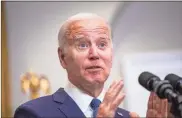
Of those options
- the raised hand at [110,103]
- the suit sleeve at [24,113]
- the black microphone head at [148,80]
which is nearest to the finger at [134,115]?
the raised hand at [110,103]

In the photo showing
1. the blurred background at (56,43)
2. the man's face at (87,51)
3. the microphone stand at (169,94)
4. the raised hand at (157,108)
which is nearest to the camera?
the microphone stand at (169,94)

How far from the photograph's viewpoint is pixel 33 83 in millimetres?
1274

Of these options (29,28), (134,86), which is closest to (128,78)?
(134,86)

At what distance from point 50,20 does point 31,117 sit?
0.39 m

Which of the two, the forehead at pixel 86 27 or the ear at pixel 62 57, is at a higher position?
the forehead at pixel 86 27

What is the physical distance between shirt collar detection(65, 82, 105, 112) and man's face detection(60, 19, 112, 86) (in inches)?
1.1

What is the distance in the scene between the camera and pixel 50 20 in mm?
1311

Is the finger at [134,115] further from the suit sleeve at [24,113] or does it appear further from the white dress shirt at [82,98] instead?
the suit sleeve at [24,113]

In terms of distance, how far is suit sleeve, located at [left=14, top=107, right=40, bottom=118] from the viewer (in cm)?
Result: 113

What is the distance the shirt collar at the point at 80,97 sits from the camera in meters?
1.15

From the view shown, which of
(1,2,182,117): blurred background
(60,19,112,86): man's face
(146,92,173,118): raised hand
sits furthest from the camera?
(1,2,182,117): blurred background

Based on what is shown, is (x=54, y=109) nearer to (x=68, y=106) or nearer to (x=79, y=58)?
(x=68, y=106)

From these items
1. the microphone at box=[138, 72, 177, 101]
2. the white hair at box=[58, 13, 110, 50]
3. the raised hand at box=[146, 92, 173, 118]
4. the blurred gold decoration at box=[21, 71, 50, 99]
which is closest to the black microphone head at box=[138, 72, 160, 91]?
the microphone at box=[138, 72, 177, 101]

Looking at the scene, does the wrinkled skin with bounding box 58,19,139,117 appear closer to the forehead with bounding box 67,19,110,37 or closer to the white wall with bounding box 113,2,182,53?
the forehead with bounding box 67,19,110,37
